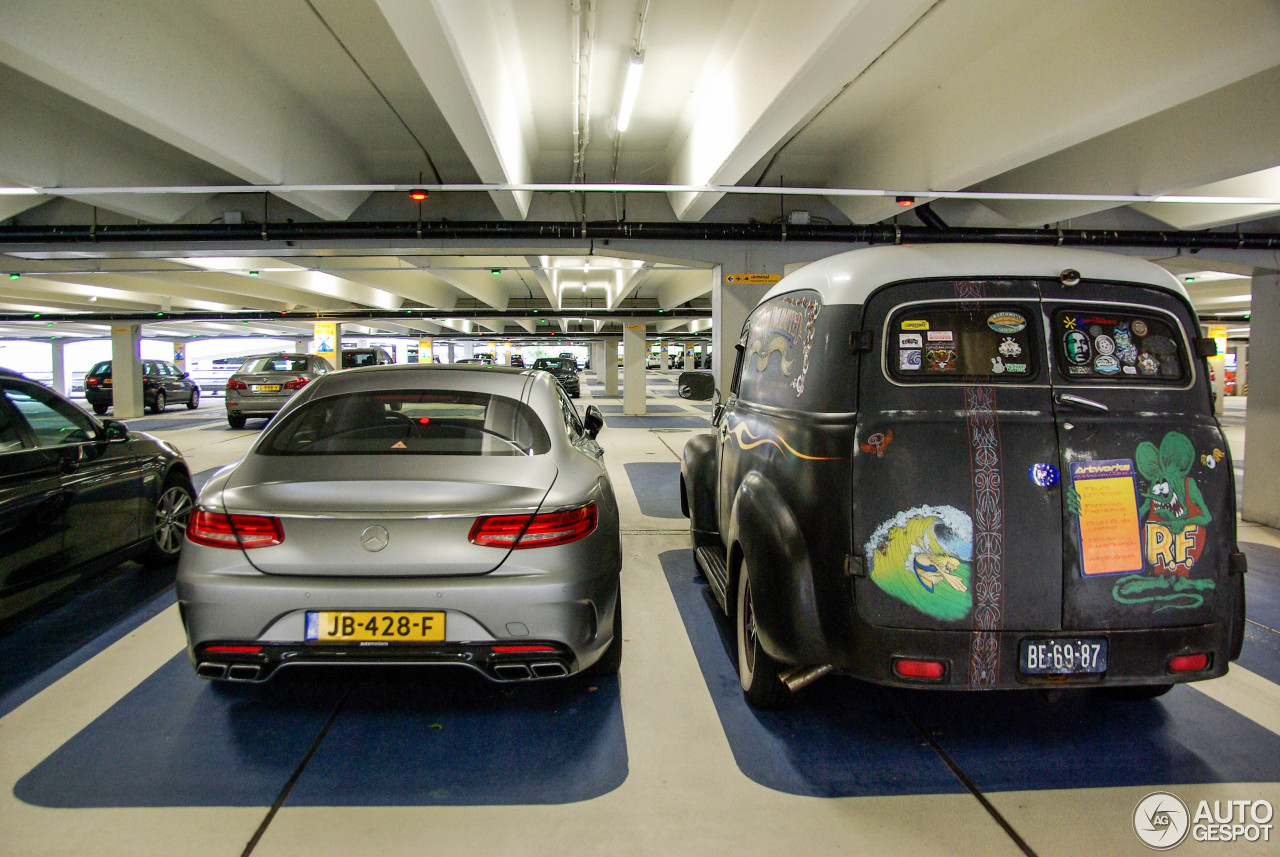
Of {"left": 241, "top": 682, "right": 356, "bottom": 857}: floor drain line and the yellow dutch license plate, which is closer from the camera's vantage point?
{"left": 241, "top": 682, "right": 356, "bottom": 857}: floor drain line

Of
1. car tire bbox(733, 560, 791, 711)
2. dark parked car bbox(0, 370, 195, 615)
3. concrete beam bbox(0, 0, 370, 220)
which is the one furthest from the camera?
concrete beam bbox(0, 0, 370, 220)

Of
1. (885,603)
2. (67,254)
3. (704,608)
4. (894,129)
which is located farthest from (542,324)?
(885,603)

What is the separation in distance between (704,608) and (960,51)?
4.62 metres

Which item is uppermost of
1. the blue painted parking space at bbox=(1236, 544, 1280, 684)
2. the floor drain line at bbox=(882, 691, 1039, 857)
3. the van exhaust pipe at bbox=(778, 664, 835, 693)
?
the van exhaust pipe at bbox=(778, 664, 835, 693)

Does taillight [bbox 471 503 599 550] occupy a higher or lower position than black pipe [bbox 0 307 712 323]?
lower

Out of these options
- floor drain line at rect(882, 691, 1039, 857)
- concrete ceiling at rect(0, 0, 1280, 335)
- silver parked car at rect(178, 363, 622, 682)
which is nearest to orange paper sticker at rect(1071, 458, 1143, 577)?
floor drain line at rect(882, 691, 1039, 857)

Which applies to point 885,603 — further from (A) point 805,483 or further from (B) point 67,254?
(B) point 67,254

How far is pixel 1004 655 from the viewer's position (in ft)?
6.99

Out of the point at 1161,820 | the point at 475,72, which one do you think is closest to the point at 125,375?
the point at 475,72

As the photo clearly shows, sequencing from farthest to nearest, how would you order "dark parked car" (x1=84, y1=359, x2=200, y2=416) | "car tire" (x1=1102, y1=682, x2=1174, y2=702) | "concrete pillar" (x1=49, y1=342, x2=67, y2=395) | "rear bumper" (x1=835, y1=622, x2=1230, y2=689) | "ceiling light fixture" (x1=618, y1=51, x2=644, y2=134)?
"concrete pillar" (x1=49, y1=342, x2=67, y2=395) → "dark parked car" (x1=84, y1=359, x2=200, y2=416) → "ceiling light fixture" (x1=618, y1=51, x2=644, y2=134) → "car tire" (x1=1102, y1=682, x2=1174, y2=702) → "rear bumper" (x1=835, y1=622, x2=1230, y2=689)

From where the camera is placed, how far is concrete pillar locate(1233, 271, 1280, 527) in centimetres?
673

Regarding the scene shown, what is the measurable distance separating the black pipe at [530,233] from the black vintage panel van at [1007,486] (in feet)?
20.0

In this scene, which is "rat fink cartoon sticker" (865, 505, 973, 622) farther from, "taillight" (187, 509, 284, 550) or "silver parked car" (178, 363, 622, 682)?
"taillight" (187, 509, 284, 550)

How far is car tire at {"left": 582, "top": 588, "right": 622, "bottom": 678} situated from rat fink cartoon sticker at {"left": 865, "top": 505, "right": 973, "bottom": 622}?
3.93 ft
